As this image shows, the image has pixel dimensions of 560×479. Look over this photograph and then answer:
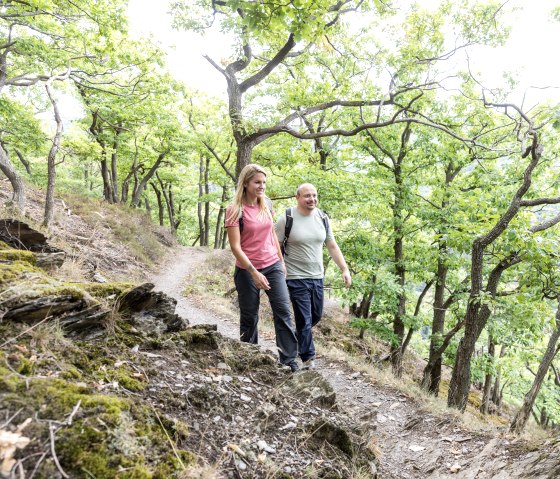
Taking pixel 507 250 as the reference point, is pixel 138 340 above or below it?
below

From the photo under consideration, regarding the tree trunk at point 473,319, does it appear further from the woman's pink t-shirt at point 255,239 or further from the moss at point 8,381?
the moss at point 8,381

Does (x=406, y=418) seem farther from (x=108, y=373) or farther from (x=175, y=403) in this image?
(x=108, y=373)

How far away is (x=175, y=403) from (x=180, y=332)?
3.65 ft

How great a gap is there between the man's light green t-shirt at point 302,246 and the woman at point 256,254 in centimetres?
27

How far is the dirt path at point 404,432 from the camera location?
355 centimetres

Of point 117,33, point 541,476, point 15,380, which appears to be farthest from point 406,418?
point 117,33

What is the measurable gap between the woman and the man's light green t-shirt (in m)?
0.27

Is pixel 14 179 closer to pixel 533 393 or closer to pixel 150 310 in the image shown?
pixel 150 310

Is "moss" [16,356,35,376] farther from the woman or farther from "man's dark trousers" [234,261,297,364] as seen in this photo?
"man's dark trousers" [234,261,297,364]

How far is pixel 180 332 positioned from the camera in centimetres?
354

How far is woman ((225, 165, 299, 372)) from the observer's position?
368 centimetres

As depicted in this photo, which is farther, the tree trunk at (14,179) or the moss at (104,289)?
the tree trunk at (14,179)

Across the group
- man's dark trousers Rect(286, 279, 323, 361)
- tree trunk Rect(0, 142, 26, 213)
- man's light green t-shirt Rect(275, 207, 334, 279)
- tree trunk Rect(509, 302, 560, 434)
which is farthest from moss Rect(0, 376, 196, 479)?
tree trunk Rect(0, 142, 26, 213)

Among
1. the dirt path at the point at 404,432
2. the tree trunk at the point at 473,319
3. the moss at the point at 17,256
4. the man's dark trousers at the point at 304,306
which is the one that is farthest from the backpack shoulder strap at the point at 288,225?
the tree trunk at the point at 473,319
